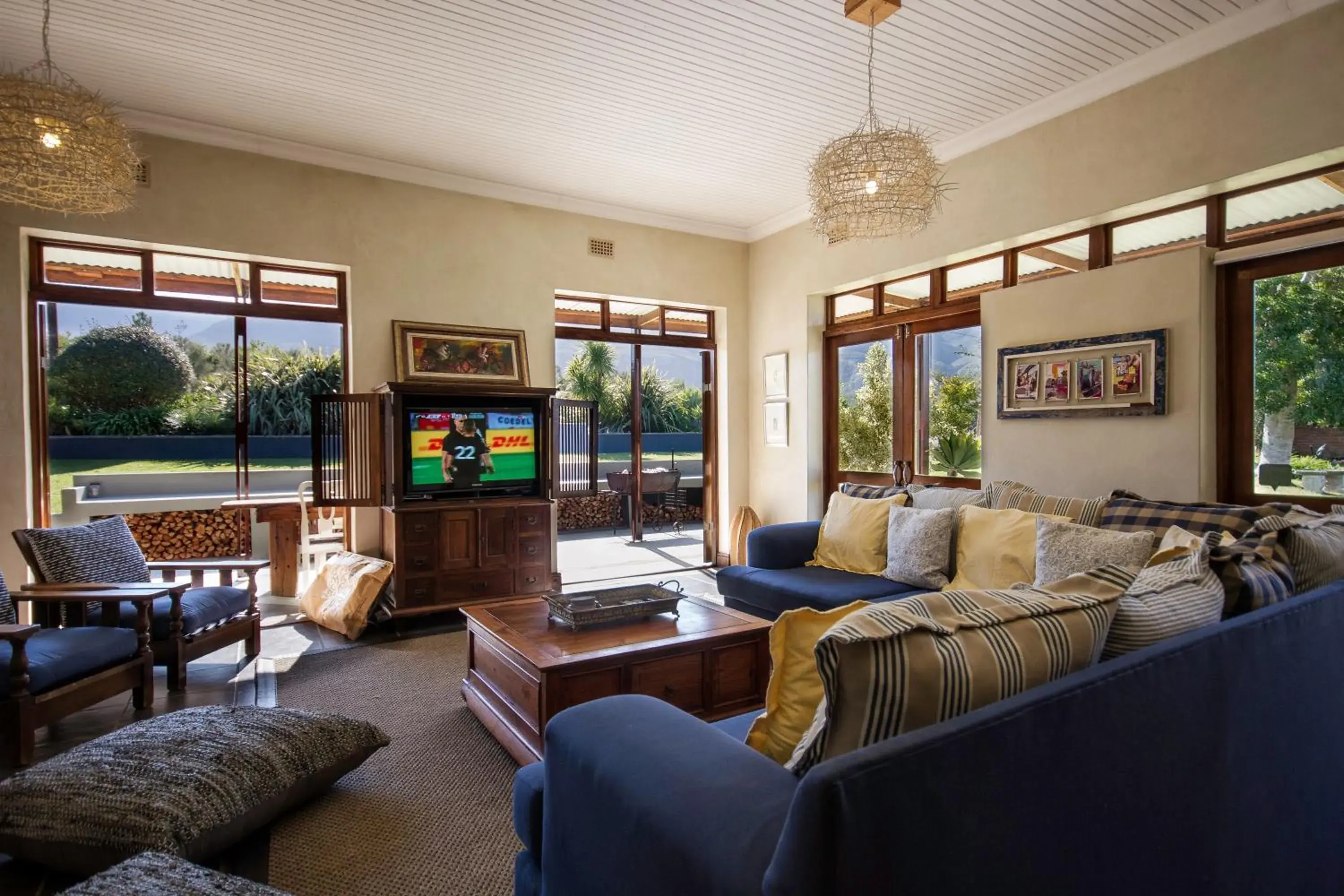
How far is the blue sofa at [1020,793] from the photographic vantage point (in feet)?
2.66

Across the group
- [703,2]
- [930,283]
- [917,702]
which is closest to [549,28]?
[703,2]

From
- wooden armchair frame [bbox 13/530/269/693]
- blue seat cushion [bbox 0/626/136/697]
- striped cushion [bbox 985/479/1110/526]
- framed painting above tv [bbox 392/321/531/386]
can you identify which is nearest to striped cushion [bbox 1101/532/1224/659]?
Answer: striped cushion [bbox 985/479/1110/526]

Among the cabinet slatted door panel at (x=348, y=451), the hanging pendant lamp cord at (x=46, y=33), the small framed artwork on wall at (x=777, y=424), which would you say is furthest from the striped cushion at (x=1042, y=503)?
the hanging pendant lamp cord at (x=46, y=33)

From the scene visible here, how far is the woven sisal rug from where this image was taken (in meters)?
1.96

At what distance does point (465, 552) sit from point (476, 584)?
0.78ft

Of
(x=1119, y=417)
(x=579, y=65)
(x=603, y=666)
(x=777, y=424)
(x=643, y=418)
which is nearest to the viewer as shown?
(x=603, y=666)

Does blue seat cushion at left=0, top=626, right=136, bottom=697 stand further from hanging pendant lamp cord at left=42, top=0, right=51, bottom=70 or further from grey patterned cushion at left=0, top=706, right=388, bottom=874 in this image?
hanging pendant lamp cord at left=42, top=0, right=51, bottom=70

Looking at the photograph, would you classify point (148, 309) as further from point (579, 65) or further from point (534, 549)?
point (579, 65)

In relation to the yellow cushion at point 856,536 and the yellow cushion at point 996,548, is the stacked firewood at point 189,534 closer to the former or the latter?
the yellow cushion at point 856,536

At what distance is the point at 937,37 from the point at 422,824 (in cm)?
406

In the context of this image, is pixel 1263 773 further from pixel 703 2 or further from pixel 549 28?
pixel 549 28

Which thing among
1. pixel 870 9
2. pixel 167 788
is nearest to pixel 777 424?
pixel 870 9

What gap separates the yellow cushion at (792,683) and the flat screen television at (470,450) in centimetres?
382

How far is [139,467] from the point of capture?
460 centimetres
